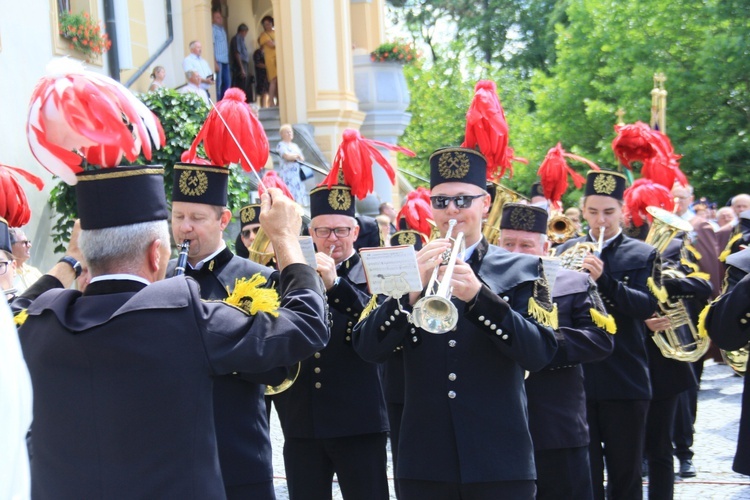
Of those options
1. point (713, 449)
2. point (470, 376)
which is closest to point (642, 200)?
point (713, 449)

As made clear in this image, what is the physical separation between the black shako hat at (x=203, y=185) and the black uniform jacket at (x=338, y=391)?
853mm

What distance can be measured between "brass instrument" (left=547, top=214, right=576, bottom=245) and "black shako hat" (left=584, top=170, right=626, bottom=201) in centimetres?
133

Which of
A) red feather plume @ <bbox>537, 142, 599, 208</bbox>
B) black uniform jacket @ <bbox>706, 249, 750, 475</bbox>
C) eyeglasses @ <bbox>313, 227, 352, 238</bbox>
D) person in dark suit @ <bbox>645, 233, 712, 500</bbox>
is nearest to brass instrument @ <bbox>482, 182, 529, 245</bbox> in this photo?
red feather plume @ <bbox>537, 142, 599, 208</bbox>

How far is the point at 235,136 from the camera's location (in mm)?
5016

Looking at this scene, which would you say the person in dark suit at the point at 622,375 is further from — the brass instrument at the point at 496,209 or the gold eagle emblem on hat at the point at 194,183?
the gold eagle emblem on hat at the point at 194,183

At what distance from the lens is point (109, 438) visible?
3320mm

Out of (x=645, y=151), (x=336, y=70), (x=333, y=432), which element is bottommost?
(x=333, y=432)

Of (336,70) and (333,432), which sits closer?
(333,432)

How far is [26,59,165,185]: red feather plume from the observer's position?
11.0ft

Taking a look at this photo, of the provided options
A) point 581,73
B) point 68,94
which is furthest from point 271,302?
point 581,73

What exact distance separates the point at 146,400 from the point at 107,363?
168 mm

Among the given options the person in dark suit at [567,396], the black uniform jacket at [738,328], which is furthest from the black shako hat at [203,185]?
the black uniform jacket at [738,328]

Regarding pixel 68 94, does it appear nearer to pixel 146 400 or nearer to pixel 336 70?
pixel 146 400

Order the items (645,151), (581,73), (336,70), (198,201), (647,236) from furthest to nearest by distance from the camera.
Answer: (581,73)
(336,70)
(645,151)
(647,236)
(198,201)
